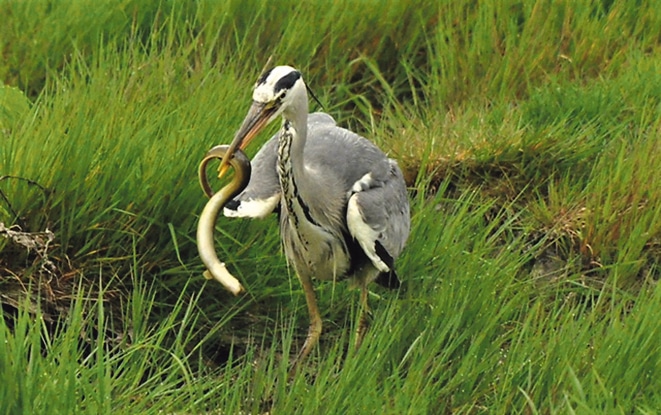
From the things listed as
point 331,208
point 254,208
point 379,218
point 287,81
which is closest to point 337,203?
point 331,208

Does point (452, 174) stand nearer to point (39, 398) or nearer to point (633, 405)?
point (633, 405)

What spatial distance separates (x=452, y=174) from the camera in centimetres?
497

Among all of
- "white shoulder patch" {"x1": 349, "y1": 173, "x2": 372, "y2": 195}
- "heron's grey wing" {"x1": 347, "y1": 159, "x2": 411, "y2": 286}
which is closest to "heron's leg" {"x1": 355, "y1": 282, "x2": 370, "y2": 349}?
"heron's grey wing" {"x1": 347, "y1": 159, "x2": 411, "y2": 286}

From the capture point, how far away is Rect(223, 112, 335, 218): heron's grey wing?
→ 391 cm

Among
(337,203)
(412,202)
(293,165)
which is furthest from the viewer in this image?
(412,202)

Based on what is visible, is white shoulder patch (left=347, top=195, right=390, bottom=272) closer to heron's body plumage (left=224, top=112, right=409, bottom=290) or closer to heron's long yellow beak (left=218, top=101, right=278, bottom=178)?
heron's body plumage (left=224, top=112, right=409, bottom=290)

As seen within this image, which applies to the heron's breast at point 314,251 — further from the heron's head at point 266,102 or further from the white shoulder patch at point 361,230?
the heron's head at point 266,102

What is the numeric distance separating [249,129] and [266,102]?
10cm

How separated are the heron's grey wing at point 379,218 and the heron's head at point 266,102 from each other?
571 mm

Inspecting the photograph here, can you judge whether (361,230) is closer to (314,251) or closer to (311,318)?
(314,251)

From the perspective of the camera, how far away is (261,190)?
13.1ft

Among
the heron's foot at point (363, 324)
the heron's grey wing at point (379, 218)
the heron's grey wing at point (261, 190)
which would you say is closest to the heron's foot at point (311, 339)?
the heron's foot at point (363, 324)

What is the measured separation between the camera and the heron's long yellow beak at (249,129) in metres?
3.46

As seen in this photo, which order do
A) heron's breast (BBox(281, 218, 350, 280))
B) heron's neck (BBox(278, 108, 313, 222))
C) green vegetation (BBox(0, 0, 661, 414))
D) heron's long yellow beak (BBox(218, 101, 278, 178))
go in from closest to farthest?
1. green vegetation (BBox(0, 0, 661, 414))
2. heron's long yellow beak (BBox(218, 101, 278, 178))
3. heron's neck (BBox(278, 108, 313, 222))
4. heron's breast (BBox(281, 218, 350, 280))
